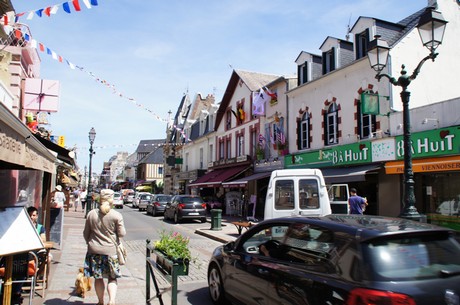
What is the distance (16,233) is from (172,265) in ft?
6.32

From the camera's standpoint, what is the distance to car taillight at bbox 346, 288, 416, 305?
307 centimetres

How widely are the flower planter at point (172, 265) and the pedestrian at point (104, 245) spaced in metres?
0.66

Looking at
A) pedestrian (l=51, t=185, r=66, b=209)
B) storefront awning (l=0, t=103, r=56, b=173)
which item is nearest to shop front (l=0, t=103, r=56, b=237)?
storefront awning (l=0, t=103, r=56, b=173)

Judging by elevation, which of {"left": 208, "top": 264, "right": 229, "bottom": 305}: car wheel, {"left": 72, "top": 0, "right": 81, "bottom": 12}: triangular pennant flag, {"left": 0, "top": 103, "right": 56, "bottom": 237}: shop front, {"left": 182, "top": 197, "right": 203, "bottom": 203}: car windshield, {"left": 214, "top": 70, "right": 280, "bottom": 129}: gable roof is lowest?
{"left": 208, "top": 264, "right": 229, "bottom": 305}: car wheel

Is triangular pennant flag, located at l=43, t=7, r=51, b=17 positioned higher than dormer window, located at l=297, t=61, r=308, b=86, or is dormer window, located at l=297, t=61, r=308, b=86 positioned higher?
dormer window, located at l=297, t=61, r=308, b=86

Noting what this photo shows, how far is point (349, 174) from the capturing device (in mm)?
14758

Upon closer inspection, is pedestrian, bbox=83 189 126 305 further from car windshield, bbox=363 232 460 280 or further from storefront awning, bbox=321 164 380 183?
storefront awning, bbox=321 164 380 183

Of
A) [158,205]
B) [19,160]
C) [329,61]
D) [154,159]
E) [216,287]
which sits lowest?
[216,287]

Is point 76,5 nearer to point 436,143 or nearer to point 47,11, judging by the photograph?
point 47,11

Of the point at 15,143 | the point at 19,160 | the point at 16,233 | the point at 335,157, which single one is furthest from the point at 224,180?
the point at 15,143

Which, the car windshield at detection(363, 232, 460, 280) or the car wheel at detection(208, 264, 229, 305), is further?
the car wheel at detection(208, 264, 229, 305)

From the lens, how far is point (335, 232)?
3844mm

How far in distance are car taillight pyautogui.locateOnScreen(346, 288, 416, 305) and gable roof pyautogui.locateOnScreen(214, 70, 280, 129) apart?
24083 millimetres

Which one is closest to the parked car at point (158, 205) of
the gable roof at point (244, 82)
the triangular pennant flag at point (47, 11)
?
the gable roof at point (244, 82)
